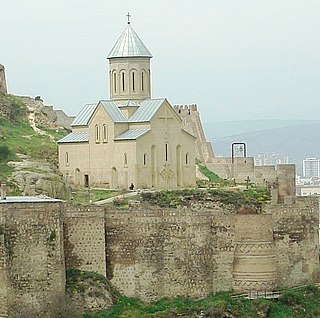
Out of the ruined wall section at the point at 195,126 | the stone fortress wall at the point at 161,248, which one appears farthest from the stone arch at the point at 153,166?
the ruined wall section at the point at 195,126

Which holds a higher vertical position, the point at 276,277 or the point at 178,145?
the point at 178,145

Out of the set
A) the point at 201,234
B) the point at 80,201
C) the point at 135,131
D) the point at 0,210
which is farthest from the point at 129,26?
the point at 0,210

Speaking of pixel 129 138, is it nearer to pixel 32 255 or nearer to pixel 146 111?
pixel 146 111

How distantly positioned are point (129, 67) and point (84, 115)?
2.96m

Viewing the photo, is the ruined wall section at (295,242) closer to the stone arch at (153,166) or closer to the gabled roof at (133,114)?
the stone arch at (153,166)

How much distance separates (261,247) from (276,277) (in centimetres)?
130

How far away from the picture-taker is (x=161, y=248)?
4912cm

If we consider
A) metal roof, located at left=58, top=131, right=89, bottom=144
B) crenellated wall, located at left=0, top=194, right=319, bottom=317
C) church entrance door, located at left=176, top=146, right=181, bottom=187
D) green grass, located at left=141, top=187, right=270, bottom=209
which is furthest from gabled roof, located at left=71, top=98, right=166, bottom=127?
crenellated wall, located at left=0, top=194, right=319, bottom=317

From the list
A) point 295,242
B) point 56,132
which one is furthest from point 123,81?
point 295,242

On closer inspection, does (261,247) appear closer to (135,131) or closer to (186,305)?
(186,305)

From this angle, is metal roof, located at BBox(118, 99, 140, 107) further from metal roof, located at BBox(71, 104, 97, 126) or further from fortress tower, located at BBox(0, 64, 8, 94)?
fortress tower, located at BBox(0, 64, 8, 94)

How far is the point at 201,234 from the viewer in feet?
163

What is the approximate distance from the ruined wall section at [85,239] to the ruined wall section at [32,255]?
1.89m

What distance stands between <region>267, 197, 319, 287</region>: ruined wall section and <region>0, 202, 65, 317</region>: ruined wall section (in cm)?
919
